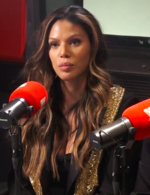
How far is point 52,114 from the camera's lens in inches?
57.8

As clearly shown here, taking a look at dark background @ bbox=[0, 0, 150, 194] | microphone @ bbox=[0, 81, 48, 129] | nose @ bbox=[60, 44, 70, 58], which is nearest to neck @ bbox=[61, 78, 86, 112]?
nose @ bbox=[60, 44, 70, 58]

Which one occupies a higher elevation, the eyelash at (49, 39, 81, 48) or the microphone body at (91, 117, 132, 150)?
the eyelash at (49, 39, 81, 48)

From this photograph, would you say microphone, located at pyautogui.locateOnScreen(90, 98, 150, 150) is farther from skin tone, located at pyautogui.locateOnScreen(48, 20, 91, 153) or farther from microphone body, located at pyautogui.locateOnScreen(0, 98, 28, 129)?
skin tone, located at pyautogui.locateOnScreen(48, 20, 91, 153)

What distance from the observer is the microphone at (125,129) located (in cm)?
89

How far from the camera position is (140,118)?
0.91m

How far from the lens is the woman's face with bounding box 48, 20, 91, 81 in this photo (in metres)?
1.33

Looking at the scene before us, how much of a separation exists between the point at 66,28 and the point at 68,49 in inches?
3.4

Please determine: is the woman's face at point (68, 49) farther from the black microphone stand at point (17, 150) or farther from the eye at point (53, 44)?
the black microphone stand at point (17, 150)

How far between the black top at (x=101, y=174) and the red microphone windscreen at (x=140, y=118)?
1.25ft

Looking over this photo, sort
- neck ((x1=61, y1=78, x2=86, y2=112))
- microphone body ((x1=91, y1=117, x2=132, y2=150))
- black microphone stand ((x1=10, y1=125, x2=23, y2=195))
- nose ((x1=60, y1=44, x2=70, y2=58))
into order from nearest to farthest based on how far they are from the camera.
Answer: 1. microphone body ((x1=91, y1=117, x2=132, y2=150))
2. black microphone stand ((x1=10, y1=125, x2=23, y2=195))
3. nose ((x1=60, y1=44, x2=70, y2=58))
4. neck ((x1=61, y1=78, x2=86, y2=112))

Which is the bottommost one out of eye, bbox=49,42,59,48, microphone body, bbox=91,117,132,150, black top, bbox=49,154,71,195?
black top, bbox=49,154,71,195

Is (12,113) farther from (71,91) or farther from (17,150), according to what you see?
(71,91)

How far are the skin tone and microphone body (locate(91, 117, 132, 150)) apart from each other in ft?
1.54

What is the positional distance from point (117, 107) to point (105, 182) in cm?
27
